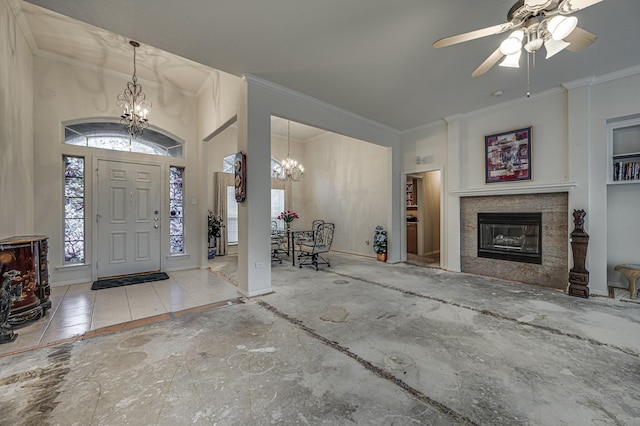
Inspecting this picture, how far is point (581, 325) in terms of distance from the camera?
2668 mm

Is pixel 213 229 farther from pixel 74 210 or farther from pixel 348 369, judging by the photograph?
pixel 348 369

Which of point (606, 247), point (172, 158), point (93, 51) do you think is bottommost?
point (606, 247)

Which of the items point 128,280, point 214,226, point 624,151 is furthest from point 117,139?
point 624,151

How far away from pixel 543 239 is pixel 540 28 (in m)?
3.40

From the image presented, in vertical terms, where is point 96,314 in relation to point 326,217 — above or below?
below

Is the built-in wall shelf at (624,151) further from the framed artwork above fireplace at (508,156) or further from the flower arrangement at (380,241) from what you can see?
the flower arrangement at (380,241)

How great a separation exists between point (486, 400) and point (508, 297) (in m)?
2.48

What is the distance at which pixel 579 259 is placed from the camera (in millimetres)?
3615

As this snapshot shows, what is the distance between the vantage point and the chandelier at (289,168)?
22.8 ft

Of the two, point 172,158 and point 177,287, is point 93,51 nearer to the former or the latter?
point 172,158

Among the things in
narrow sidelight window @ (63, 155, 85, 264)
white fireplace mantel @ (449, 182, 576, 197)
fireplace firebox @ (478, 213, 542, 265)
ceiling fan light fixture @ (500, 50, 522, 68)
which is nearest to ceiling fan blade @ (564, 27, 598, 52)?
ceiling fan light fixture @ (500, 50, 522, 68)

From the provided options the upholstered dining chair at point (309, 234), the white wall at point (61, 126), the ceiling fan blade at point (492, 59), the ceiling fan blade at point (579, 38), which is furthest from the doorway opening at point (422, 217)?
the white wall at point (61, 126)

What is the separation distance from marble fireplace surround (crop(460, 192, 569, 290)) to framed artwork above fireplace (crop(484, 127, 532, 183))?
0.37 metres

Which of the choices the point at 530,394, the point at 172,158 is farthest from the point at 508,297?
the point at 172,158
